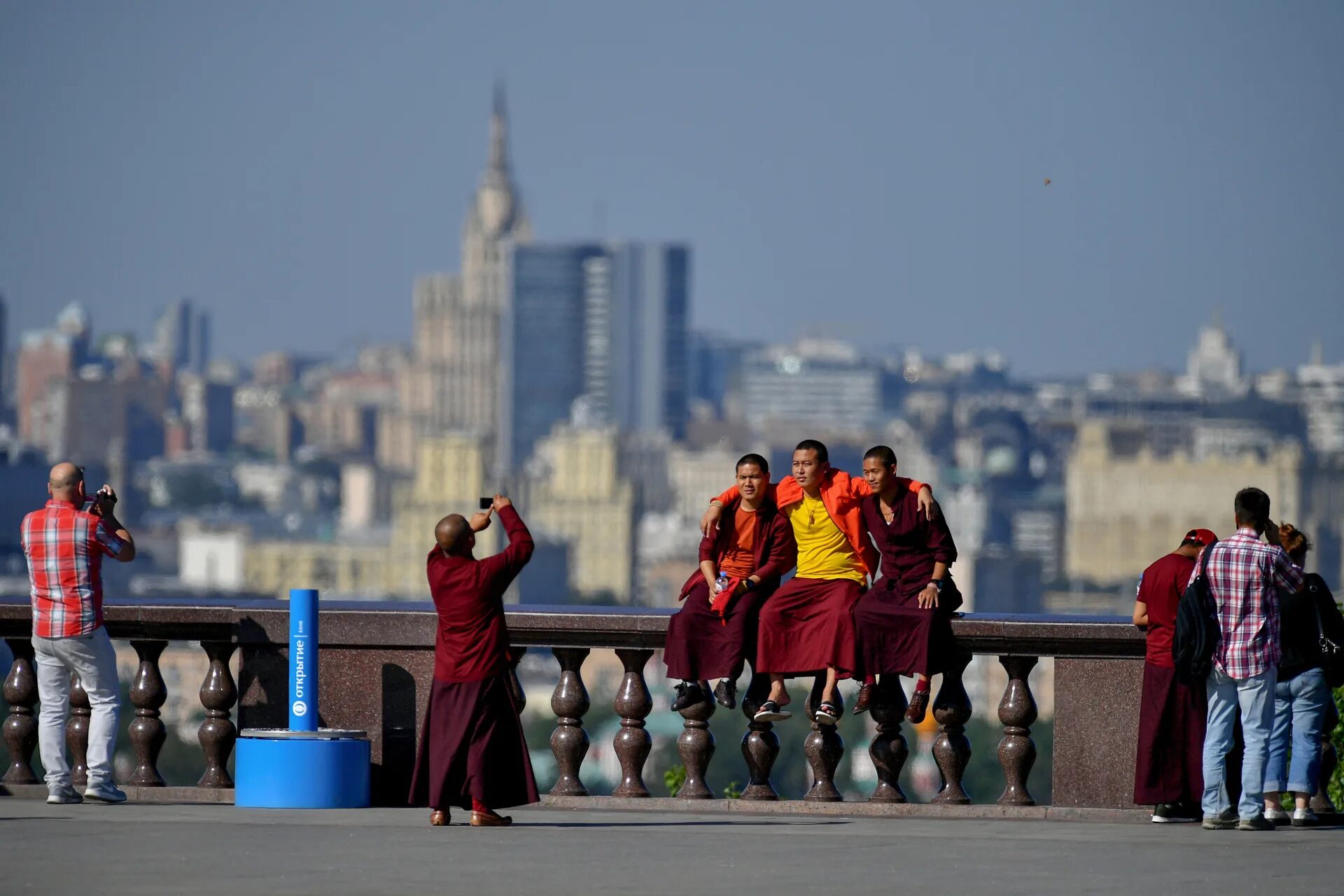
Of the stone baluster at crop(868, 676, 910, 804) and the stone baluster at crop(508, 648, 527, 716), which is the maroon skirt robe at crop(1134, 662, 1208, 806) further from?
the stone baluster at crop(508, 648, 527, 716)

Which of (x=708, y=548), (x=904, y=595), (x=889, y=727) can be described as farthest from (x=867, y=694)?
(x=708, y=548)

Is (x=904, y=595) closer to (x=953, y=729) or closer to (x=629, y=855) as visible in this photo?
(x=953, y=729)

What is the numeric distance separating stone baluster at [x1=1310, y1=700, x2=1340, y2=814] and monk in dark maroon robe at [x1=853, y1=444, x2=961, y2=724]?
4.47 feet

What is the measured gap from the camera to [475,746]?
393 inches

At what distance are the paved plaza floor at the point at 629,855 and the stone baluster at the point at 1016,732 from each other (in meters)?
0.17

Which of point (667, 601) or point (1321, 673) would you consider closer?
point (1321, 673)

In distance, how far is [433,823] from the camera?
32.9 feet

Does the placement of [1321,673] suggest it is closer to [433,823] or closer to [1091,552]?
[433,823]

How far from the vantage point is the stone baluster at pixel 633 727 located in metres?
10.6

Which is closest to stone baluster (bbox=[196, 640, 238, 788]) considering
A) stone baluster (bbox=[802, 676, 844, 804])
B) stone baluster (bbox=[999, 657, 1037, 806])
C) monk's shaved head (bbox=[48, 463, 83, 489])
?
monk's shaved head (bbox=[48, 463, 83, 489])

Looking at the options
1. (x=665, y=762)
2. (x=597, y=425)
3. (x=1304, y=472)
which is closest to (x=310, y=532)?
(x=597, y=425)

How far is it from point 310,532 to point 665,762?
3616 inches

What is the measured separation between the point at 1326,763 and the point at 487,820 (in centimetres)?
306

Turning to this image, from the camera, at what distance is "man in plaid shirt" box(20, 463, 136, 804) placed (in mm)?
10445
